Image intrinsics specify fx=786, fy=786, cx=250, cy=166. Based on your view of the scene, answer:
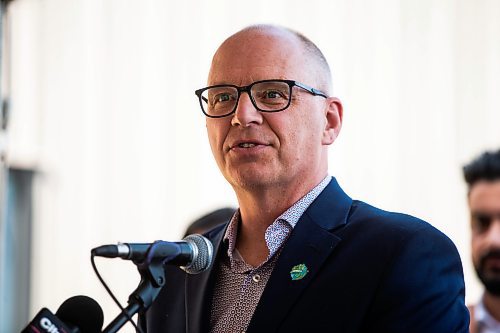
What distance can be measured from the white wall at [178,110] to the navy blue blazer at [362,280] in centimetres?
245

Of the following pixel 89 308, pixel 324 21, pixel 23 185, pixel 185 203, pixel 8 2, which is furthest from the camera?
pixel 23 185

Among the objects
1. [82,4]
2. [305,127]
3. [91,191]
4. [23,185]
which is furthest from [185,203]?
[305,127]

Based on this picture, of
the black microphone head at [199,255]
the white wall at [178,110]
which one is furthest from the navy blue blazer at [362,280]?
the white wall at [178,110]

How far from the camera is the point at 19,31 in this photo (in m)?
5.37

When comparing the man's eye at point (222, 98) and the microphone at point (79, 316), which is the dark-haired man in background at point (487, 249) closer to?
the man's eye at point (222, 98)

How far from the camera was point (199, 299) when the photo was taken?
207 centimetres

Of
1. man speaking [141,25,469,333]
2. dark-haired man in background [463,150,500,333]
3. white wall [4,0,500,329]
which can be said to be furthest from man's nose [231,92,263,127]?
white wall [4,0,500,329]

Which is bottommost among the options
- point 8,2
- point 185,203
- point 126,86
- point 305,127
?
point 185,203

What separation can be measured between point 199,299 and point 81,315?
1.68 feet

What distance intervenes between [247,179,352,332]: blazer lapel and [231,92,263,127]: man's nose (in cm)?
27

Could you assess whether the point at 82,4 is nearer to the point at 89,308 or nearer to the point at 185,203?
the point at 185,203

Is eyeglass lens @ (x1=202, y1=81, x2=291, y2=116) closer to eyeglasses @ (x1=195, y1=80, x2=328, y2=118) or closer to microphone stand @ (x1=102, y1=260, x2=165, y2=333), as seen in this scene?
eyeglasses @ (x1=195, y1=80, x2=328, y2=118)

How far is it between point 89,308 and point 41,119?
13.5 ft

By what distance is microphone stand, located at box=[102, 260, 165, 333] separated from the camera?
1526mm
